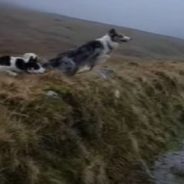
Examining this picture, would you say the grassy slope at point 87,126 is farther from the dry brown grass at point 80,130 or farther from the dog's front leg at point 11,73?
the dog's front leg at point 11,73

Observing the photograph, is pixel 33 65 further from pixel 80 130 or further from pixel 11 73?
pixel 80 130

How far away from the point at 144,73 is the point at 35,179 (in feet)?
17.9

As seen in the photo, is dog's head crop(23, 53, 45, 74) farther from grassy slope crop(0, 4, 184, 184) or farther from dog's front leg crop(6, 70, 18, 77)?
grassy slope crop(0, 4, 184, 184)

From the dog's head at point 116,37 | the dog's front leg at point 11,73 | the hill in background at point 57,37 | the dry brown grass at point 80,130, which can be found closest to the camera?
the dry brown grass at point 80,130

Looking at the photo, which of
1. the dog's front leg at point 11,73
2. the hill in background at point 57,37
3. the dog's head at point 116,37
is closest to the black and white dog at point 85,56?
the dog's head at point 116,37

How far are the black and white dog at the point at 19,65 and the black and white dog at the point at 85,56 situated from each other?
0.29m

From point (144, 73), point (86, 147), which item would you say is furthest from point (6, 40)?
point (86, 147)

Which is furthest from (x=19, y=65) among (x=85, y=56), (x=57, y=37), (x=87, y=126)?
(x=57, y=37)

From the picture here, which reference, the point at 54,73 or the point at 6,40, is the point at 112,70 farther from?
the point at 6,40

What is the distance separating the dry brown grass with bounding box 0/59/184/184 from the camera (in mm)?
7215

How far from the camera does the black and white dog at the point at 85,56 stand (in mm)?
11180

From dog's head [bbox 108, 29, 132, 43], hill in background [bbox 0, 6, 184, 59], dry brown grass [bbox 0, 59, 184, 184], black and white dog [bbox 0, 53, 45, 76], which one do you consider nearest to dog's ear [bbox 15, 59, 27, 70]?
black and white dog [bbox 0, 53, 45, 76]

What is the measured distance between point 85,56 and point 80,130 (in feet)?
12.4

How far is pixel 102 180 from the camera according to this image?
7.82 m
